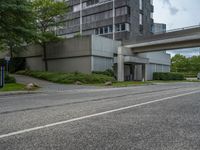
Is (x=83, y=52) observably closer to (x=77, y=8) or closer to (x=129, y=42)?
(x=129, y=42)

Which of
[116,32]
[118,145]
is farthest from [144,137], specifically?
[116,32]

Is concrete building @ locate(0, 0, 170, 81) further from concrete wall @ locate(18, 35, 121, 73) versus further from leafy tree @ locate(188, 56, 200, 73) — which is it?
leafy tree @ locate(188, 56, 200, 73)

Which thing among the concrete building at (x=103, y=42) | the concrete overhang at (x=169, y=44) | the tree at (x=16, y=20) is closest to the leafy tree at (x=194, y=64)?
the concrete building at (x=103, y=42)

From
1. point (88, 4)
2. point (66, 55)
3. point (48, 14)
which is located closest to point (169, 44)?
point (66, 55)

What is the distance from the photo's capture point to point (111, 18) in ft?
194

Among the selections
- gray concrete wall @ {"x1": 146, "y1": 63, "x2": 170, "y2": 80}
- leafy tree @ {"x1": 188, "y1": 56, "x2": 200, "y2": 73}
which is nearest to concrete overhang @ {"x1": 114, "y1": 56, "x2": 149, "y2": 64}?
gray concrete wall @ {"x1": 146, "y1": 63, "x2": 170, "y2": 80}

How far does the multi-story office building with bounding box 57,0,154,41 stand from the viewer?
187 feet

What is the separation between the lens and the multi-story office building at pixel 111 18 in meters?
56.9

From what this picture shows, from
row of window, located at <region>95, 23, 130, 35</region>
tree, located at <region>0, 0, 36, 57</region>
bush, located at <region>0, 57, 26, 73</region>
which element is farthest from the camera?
row of window, located at <region>95, 23, 130, 35</region>

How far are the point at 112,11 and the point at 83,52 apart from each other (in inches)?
921

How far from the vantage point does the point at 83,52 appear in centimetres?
3884

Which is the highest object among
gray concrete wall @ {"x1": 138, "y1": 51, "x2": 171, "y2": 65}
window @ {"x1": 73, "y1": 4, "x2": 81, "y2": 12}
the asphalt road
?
window @ {"x1": 73, "y1": 4, "x2": 81, "y2": 12}

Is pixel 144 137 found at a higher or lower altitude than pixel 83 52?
lower

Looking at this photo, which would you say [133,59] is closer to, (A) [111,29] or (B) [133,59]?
(B) [133,59]
